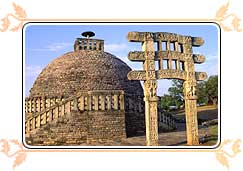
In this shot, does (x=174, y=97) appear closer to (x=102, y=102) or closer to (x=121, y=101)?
(x=121, y=101)

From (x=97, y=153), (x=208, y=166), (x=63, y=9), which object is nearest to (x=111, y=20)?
(x=63, y=9)

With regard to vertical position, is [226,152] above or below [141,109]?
below

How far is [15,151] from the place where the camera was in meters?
4.02

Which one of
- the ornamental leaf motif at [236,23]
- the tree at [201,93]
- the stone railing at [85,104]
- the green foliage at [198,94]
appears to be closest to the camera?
the ornamental leaf motif at [236,23]

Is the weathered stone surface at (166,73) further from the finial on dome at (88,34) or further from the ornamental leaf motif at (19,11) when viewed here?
the ornamental leaf motif at (19,11)

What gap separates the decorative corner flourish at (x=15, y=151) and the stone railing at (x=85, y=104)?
0.36 m

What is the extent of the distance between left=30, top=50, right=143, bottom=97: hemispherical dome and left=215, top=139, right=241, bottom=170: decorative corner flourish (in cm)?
84

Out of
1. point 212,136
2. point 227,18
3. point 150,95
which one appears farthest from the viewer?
point 150,95

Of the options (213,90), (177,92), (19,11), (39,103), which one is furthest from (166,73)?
(19,11)

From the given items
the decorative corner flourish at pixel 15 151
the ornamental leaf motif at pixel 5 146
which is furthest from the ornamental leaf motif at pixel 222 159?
the ornamental leaf motif at pixel 5 146

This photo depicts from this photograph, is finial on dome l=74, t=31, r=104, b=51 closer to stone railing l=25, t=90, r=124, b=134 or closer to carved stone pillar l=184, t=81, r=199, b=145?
stone railing l=25, t=90, r=124, b=134

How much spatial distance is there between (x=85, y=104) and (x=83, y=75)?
1.41 ft

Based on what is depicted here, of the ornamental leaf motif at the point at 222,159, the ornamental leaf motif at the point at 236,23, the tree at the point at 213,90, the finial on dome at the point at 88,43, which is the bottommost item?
the ornamental leaf motif at the point at 222,159

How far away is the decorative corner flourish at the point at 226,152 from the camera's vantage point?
13.1ft
